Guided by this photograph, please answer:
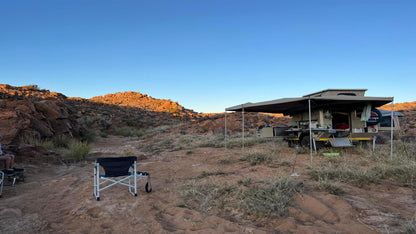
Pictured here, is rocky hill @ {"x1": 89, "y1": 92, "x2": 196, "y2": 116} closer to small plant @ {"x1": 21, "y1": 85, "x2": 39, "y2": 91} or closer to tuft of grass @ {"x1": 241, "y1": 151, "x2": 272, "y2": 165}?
small plant @ {"x1": 21, "y1": 85, "x2": 39, "y2": 91}

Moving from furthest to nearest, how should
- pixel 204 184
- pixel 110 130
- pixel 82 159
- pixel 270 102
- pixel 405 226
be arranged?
1. pixel 110 130
2. pixel 82 159
3. pixel 270 102
4. pixel 204 184
5. pixel 405 226

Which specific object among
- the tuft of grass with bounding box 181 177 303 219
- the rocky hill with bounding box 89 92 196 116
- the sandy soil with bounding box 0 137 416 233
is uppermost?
the rocky hill with bounding box 89 92 196 116

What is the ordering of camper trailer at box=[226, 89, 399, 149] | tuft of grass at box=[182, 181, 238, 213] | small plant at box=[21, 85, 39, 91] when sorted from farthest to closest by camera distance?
small plant at box=[21, 85, 39, 91]
camper trailer at box=[226, 89, 399, 149]
tuft of grass at box=[182, 181, 238, 213]

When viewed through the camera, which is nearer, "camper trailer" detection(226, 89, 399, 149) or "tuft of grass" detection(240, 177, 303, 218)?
"tuft of grass" detection(240, 177, 303, 218)

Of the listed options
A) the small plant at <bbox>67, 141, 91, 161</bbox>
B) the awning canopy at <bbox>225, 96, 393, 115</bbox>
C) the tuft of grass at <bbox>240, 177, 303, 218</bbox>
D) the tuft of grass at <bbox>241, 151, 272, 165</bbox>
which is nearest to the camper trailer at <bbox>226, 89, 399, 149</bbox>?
the awning canopy at <bbox>225, 96, 393, 115</bbox>

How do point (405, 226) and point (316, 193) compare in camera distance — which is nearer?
point (405, 226)

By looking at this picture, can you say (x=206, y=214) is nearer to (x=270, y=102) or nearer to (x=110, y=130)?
(x=270, y=102)

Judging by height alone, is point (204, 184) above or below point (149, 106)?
below

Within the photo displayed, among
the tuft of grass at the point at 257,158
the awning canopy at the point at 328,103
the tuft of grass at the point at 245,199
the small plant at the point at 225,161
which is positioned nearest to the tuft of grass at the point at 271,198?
the tuft of grass at the point at 245,199

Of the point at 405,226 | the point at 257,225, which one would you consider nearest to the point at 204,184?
the point at 257,225

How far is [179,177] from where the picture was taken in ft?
19.9

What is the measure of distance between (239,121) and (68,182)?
1867 cm

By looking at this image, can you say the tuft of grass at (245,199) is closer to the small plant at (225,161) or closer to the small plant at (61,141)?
the small plant at (225,161)

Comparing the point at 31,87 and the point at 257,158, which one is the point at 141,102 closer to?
the point at 31,87
